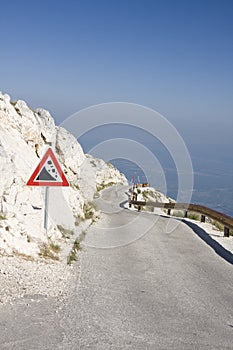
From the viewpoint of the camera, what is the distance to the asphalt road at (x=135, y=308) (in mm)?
5074

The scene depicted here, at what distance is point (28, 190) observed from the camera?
427 inches

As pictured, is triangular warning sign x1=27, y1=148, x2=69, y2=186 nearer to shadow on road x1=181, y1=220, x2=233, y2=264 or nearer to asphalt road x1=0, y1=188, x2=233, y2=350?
asphalt road x1=0, y1=188, x2=233, y2=350

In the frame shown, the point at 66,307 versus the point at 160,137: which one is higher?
the point at 160,137

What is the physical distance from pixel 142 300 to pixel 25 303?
2.18 metres

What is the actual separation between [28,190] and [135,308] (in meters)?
5.61

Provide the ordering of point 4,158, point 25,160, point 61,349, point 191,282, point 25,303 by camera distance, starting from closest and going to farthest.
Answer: point 61,349 → point 25,303 → point 191,282 → point 4,158 → point 25,160

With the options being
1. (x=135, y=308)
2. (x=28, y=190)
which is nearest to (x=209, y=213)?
(x=28, y=190)

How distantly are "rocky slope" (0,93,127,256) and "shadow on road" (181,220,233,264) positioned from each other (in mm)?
4927

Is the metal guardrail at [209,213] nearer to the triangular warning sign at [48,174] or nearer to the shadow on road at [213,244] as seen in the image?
the shadow on road at [213,244]

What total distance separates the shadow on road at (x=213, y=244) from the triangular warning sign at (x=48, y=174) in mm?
5394

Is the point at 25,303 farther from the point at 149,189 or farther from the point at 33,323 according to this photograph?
the point at 149,189

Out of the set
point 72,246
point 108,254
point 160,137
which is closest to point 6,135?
point 72,246

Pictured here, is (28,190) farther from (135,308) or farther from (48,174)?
(135,308)

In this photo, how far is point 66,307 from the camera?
611 cm
